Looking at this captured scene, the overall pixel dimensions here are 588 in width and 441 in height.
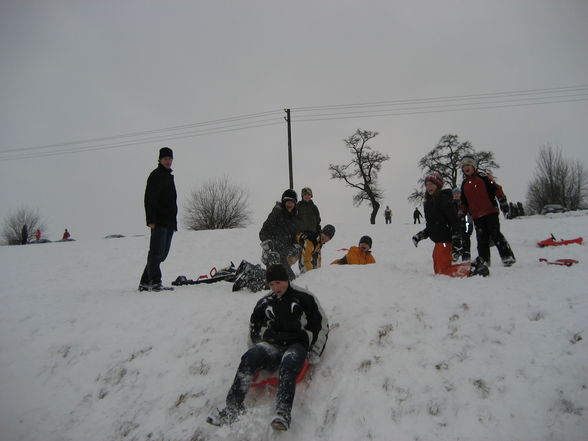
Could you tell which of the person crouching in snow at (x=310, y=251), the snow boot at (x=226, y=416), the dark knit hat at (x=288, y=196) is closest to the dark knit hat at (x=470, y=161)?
the dark knit hat at (x=288, y=196)

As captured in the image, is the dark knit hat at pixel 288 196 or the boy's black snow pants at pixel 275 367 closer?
the boy's black snow pants at pixel 275 367

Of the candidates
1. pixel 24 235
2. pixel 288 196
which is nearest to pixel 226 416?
pixel 288 196

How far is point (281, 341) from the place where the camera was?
3.50 m

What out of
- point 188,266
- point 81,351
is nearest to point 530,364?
point 81,351

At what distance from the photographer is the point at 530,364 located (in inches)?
109

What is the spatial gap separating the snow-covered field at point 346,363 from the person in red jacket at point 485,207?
2.11ft

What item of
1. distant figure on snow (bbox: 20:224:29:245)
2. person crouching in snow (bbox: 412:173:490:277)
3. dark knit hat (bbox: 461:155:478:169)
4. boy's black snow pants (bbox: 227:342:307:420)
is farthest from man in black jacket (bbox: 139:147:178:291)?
distant figure on snow (bbox: 20:224:29:245)

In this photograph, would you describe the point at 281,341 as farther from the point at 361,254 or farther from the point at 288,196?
the point at 361,254

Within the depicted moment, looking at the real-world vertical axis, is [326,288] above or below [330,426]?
above

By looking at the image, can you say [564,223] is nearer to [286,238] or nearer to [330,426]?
[286,238]

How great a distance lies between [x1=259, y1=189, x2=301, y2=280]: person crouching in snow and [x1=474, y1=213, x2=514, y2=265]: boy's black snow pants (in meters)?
3.14

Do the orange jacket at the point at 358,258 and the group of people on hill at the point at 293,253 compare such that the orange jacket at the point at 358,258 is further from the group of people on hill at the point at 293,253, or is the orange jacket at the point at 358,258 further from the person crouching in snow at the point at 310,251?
the person crouching in snow at the point at 310,251

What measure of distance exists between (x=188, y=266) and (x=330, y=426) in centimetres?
1039

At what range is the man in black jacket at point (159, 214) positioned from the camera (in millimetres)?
6102
